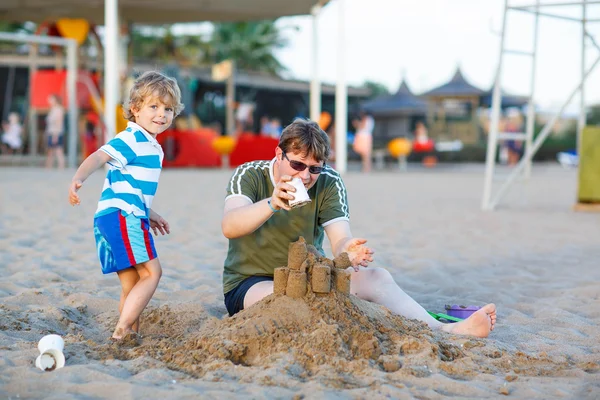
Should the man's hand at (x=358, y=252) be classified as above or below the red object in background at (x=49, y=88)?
below

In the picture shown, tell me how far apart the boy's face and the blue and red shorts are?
1.46ft

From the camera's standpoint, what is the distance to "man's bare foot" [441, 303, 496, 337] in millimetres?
3125

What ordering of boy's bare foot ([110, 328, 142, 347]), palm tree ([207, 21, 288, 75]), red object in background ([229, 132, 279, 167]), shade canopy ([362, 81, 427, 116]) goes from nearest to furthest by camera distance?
boy's bare foot ([110, 328, 142, 347]) → red object in background ([229, 132, 279, 167]) → shade canopy ([362, 81, 427, 116]) → palm tree ([207, 21, 288, 75])

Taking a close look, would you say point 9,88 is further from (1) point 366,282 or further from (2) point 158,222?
(1) point 366,282

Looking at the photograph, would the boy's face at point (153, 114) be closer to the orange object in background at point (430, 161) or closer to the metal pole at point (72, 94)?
the metal pole at point (72, 94)

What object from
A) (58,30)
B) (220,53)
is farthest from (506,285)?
(220,53)

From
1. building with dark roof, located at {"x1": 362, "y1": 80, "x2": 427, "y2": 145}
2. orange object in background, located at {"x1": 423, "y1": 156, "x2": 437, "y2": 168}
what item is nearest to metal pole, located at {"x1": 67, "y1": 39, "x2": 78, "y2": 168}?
orange object in background, located at {"x1": 423, "y1": 156, "x2": 437, "y2": 168}

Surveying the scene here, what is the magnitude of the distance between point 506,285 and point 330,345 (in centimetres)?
228

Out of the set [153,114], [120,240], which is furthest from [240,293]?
[153,114]

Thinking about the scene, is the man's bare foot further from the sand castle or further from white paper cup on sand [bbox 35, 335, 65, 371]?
white paper cup on sand [bbox 35, 335, 65, 371]

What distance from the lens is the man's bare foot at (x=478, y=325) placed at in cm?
312

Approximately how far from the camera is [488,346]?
2.97 metres

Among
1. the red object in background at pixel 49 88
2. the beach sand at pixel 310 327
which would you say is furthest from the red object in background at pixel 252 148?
the beach sand at pixel 310 327

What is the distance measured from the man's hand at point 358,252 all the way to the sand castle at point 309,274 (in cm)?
4
